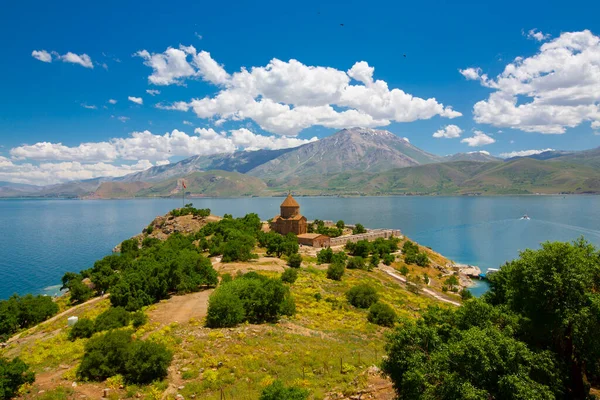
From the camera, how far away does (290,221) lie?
70.6 metres

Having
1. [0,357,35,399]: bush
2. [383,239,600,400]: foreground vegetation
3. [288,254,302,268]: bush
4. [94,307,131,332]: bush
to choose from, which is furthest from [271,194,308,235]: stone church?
[0,357,35,399]: bush

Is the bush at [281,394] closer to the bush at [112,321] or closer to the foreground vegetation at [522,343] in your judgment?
the foreground vegetation at [522,343]

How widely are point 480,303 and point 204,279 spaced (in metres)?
27.3

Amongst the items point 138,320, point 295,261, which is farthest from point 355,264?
point 138,320

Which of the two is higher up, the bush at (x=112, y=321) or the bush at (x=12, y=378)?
the bush at (x=12, y=378)

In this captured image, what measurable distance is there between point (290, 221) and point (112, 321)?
4814 centimetres

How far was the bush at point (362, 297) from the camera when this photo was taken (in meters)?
34.7

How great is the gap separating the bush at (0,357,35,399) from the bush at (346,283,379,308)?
1062 inches

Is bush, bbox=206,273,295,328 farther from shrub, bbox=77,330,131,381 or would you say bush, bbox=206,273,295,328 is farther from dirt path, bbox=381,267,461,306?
dirt path, bbox=381,267,461,306

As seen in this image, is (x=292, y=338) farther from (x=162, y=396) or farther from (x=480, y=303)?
(x=480, y=303)

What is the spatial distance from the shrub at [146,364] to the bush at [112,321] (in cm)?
818

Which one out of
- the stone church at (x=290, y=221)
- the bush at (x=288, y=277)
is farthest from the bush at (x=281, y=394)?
the stone church at (x=290, y=221)

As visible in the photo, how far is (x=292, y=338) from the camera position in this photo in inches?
881

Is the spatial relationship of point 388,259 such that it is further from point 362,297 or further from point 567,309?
point 567,309
